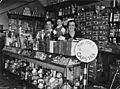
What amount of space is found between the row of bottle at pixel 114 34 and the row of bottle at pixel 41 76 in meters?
2.36

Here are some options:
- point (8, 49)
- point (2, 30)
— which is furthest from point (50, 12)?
point (8, 49)

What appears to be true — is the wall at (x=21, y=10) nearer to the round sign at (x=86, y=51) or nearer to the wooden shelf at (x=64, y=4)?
the wooden shelf at (x=64, y=4)

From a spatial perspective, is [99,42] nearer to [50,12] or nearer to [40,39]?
[40,39]

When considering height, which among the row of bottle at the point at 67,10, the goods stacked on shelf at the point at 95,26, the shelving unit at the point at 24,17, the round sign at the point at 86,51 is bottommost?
the round sign at the point at 86,51

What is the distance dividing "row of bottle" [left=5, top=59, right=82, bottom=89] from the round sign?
552 mm

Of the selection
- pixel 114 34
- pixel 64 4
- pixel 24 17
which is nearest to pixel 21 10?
pixel 24 17

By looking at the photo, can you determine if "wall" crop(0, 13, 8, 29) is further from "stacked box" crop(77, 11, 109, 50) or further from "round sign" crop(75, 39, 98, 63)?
"round sign" crop(75, 39, 98, 63)

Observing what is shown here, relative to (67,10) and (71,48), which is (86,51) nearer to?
(71,48)

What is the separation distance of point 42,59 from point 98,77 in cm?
221

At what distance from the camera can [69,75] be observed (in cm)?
267

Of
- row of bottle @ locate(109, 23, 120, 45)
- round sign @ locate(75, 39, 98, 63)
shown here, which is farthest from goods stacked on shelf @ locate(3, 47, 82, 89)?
row of bottle @ locate(109, 23, 120, 45)

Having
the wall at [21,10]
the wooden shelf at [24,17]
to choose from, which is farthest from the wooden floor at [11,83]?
the wooden shelf at [24,17]

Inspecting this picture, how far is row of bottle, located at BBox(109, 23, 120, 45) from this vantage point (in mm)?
4465

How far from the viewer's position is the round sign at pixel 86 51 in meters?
2.41
